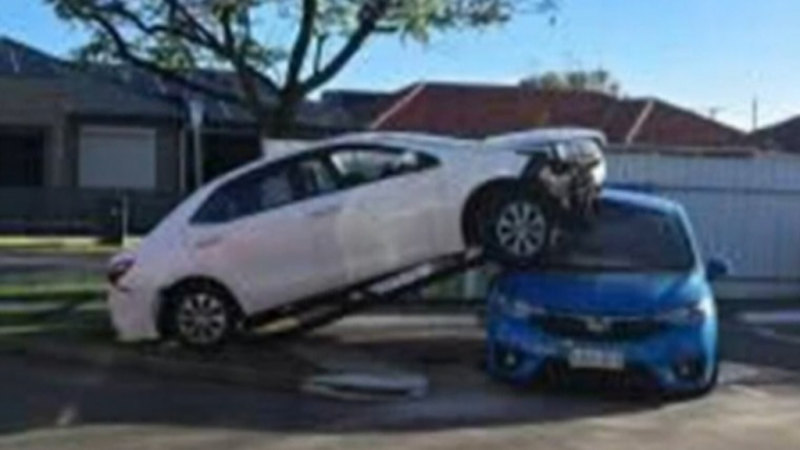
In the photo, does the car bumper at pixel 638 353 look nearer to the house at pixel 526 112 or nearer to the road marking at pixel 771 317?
the road marking at pixel 771 317

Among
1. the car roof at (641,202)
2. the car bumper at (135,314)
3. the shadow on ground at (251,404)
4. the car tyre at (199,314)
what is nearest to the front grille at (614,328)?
the shadow on ground at (251,404)

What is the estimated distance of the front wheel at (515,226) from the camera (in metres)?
17.5

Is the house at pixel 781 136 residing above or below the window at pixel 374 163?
above

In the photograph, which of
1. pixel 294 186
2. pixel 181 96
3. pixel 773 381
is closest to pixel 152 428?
pixel 294 186

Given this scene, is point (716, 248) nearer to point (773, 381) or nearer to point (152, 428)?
point (773, 381)

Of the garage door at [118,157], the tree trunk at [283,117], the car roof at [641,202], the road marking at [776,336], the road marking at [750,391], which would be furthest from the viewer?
the garage door at [118,157]

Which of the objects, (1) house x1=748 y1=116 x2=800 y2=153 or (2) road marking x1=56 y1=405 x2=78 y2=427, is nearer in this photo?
(2) road marking x1=56 y1=405 x2=78 y2=427

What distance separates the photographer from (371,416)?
14.7m

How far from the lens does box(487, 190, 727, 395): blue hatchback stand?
629 inches

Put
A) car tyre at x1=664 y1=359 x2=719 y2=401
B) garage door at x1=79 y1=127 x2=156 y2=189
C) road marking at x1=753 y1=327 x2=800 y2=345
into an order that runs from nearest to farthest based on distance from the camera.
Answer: car tyre at x1=664 y1=359 x2=719 y2=401, road marking at x1=753 y1=327 x2=800 y2=345, garage door at x1=79 y1=127 x2=156 y2=189

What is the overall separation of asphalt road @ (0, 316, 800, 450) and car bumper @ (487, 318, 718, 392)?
0.70 ft

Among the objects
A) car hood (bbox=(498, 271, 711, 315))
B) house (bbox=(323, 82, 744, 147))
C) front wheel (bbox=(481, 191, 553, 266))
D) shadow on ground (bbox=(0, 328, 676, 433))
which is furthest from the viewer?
house (bbox=(323, 82, 744, 147))

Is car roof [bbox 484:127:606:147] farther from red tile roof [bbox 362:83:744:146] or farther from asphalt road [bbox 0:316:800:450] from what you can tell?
red tile roof [bbox 362:83:744:146]

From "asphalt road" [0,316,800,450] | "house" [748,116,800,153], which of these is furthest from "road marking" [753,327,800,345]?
"house" [748,116,800,153]
